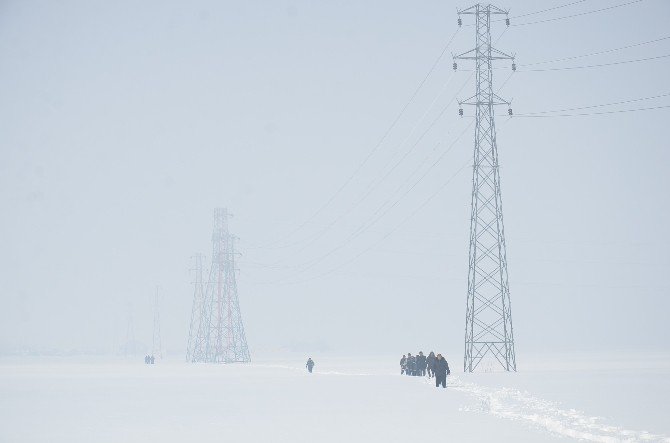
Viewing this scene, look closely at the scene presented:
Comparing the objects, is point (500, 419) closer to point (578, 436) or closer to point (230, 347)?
point (578, 436)

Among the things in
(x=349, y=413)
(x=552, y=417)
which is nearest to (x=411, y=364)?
(x=349, y=413)

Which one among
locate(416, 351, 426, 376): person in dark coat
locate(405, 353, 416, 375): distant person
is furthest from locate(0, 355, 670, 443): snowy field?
locate(405, 353, 416, 375): distant person

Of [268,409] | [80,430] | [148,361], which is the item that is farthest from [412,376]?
[148,361]

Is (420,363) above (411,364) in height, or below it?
above

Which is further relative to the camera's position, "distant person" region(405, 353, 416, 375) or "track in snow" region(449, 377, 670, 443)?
"distant person" region(405, 353, 416, 375)

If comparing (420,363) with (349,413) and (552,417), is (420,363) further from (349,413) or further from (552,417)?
(552,417)

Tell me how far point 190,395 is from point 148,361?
237 ft

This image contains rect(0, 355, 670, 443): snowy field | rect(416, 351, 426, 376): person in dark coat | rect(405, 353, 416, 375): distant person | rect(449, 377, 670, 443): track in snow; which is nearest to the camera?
rect(449, 377, 670, 443): track in snow

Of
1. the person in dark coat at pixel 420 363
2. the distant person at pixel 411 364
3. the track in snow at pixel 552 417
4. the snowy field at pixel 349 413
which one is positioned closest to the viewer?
the track in snow at pixel 552 417

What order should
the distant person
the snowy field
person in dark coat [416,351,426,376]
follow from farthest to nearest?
the distant person → person in dark coat [416,351,426,376] → the snowy field

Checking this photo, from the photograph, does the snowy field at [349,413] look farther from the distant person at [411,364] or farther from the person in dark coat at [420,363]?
the distant person at [411,364]

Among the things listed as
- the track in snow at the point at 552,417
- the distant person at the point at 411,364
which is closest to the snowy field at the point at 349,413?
the track in snow at the point at 552,417

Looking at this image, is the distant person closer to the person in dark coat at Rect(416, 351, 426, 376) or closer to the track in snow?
the person in dark coat at Rect(416, 351, 426, 376)

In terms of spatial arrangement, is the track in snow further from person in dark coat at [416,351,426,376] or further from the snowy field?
person in dark coat at [416,351,426,376]
